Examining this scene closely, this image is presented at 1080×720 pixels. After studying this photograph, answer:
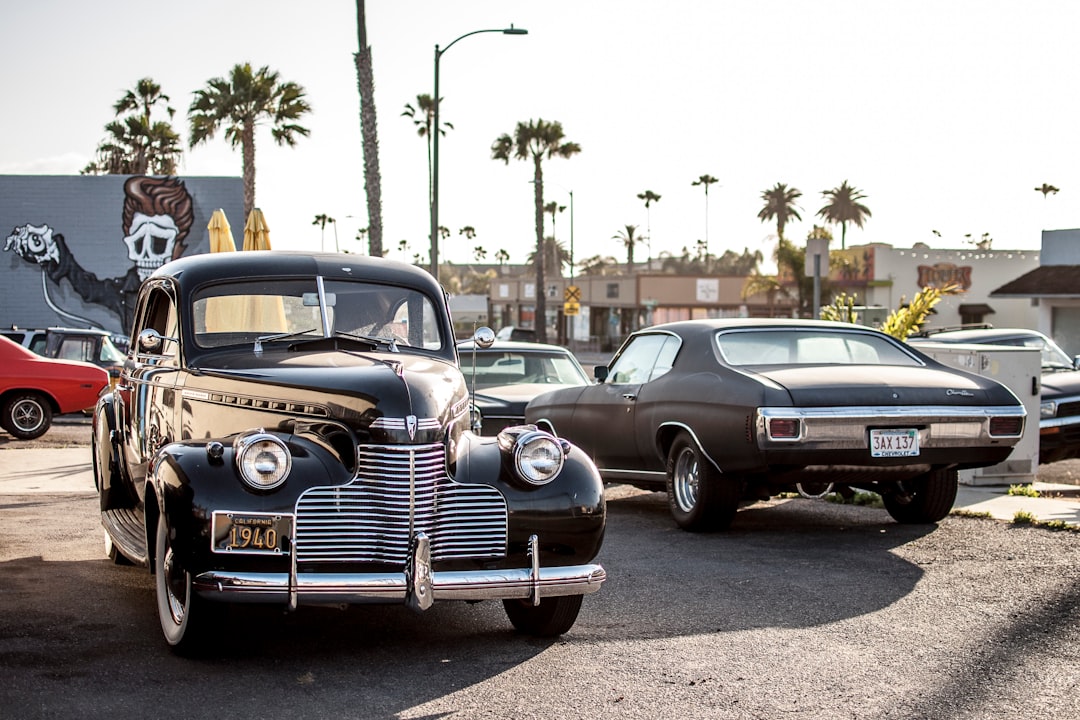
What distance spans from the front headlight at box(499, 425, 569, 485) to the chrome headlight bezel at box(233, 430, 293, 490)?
107cm

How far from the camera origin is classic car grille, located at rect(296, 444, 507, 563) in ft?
18.1

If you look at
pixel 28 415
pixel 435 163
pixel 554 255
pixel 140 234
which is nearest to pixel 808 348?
pixel 28 415

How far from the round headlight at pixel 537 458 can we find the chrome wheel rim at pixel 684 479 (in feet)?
11.7

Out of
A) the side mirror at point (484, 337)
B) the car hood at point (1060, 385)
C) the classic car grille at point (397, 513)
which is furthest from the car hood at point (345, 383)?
the car hood at point (1060, 385)

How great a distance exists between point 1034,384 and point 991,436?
3.96 m

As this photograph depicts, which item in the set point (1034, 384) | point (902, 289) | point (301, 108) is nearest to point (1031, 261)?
point (902, 289)

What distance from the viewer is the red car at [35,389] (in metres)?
18.0

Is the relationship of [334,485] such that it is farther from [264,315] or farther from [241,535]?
[264,315]

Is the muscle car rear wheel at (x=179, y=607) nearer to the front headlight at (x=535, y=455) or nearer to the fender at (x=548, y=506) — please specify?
the fender at (x=548, y=506)

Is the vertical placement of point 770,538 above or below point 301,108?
below

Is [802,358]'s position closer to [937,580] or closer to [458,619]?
[937,580]

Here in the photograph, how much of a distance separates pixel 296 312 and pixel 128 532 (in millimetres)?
1561

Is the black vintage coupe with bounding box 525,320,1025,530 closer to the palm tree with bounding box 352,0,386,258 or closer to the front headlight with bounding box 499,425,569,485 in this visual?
the front headlight with bounding box 499,425,569,485

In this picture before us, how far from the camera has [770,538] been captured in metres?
9.35
